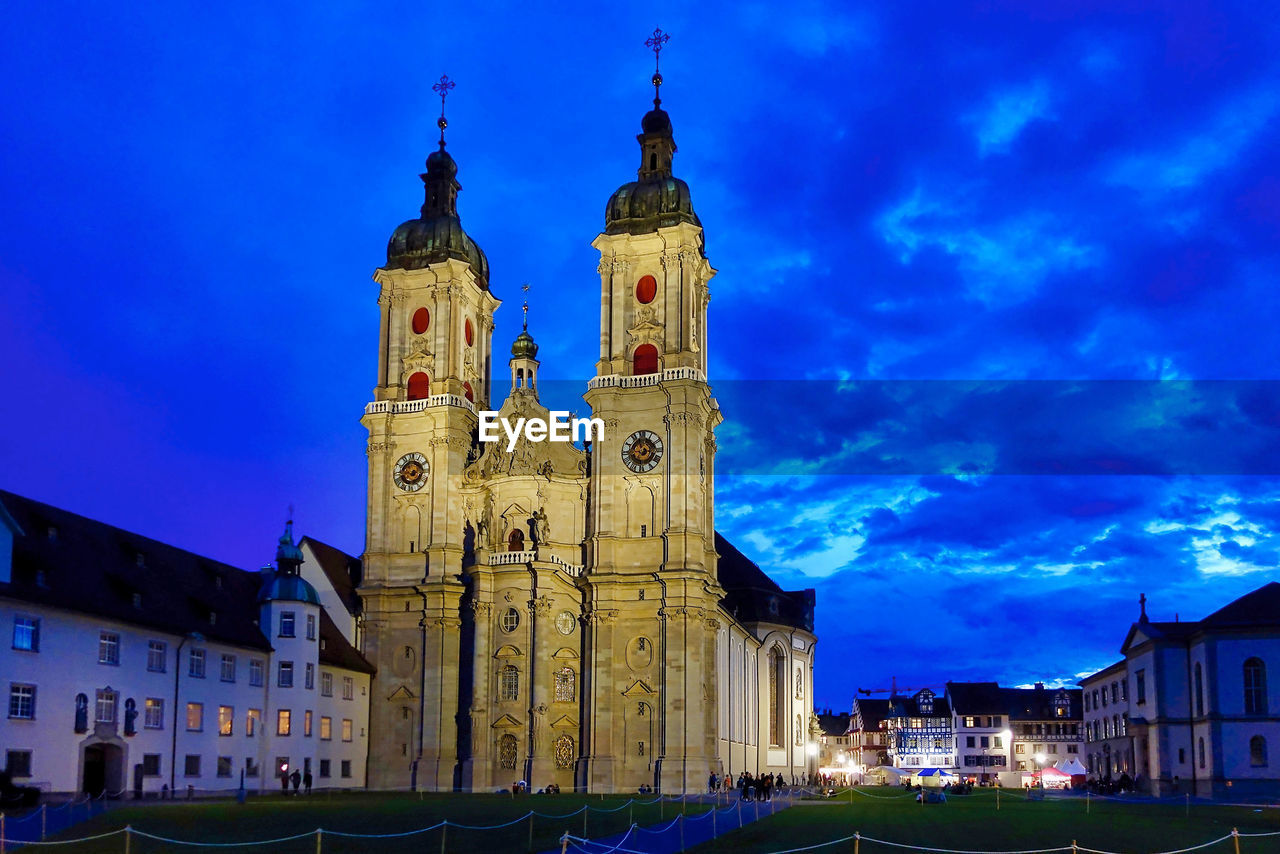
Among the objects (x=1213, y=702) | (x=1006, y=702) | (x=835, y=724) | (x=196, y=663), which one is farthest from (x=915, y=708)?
(x=196, y=663)

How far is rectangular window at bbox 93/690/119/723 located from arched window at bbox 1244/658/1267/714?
52514 millimetres

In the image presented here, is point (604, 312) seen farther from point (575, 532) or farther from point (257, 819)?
point (257, 819)

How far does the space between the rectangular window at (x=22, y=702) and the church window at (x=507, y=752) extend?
27.6m

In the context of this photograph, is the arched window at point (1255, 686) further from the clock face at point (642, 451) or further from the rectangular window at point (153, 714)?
the rectangular window at point (153, 714)

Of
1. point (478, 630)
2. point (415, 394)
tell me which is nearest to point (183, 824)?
point (478, 630)

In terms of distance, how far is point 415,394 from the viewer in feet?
256

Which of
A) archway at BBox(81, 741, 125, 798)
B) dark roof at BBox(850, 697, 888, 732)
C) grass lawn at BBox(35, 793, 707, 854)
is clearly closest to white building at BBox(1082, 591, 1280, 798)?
grass lawn at BBox(35, 793, 707, 854)

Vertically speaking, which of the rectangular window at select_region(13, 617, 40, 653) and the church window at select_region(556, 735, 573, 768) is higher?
the rectangular window at select_region(13, 617, 40, 653)

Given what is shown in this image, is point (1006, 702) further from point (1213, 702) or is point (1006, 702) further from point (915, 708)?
point (1213, 702)

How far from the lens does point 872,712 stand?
158 meters

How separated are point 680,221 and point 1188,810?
4094 centimetres

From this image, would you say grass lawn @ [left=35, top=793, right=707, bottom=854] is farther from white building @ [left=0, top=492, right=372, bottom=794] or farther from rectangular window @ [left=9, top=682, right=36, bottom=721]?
rectangular window @ [left=9, top=682, right=36, bottom=721]

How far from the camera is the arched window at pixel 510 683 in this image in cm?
6994

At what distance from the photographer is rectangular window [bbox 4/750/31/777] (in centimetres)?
4525
